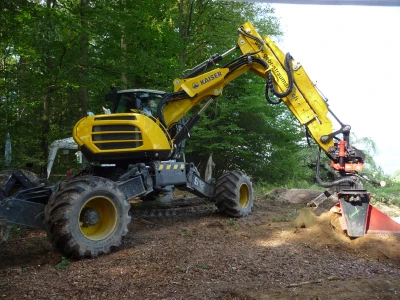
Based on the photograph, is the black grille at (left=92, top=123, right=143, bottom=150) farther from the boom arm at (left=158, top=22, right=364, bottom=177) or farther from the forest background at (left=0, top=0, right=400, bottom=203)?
the forest background at (left=0, top=0, right=400, bottom=203)

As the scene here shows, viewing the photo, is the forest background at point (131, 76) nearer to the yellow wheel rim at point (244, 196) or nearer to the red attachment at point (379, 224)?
the yellow wheel rim at point (244, 196)

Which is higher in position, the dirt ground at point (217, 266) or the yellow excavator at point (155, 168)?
the yellow excavator at point (155, 168)

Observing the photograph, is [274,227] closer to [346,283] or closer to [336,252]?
[336,252]

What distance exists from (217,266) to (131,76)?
31.0 feet

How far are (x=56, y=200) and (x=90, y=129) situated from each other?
162cm

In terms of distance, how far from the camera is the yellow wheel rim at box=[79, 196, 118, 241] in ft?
17.5

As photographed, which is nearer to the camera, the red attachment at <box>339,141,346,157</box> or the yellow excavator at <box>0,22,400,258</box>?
the yellow excavator at <box>0,22,400,258</box>

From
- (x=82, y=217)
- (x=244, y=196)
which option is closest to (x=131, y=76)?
(x=244, y=196)

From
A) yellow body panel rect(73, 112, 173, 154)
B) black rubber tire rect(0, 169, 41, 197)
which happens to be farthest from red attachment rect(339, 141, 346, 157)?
black rubber tire rect(0, 169, 41, 197)

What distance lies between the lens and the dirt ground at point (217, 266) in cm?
367

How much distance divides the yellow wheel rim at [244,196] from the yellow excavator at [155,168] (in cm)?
2

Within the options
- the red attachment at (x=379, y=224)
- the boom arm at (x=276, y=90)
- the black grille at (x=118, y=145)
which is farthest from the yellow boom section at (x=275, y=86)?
the red attachment at (x=379, y=224)

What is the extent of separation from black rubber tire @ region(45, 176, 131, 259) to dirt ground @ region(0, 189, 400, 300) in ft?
0.58

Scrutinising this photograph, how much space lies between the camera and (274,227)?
23.0 feet
